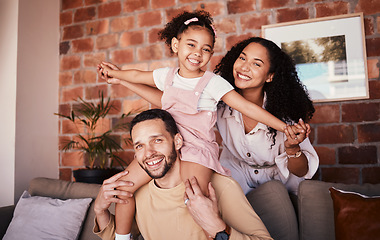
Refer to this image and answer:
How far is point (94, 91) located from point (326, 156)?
2.15 meters

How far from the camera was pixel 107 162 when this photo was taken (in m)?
3.07

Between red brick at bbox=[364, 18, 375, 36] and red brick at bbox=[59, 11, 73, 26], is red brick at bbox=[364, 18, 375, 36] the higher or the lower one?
the lower one

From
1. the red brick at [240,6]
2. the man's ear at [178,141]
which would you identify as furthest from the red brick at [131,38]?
the man's ear at [178,141]

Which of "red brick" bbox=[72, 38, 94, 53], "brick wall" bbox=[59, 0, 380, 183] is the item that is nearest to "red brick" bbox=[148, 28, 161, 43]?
"brick wall" bbox=[59, 0, 380, 183]

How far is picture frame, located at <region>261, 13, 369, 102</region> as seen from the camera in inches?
96.2

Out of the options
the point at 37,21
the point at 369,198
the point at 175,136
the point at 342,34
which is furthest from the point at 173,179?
the point at 37,21

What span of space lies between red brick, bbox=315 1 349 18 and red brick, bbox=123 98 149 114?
1.62 m

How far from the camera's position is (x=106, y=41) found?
318cm

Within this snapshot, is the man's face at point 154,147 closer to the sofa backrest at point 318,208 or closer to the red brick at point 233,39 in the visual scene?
the sofa backrest at point 318,208

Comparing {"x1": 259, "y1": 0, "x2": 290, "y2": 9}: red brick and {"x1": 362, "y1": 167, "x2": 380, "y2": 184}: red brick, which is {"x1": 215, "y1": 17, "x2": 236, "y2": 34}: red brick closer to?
{"x1": 259, "y1": 0, "x2": 290, "y2": 9}: red brick

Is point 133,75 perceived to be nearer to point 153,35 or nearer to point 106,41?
point 153,35

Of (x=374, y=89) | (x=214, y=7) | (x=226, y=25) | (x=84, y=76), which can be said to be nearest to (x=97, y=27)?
(x=84, y=76)

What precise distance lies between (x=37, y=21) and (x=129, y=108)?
1173 millimetres

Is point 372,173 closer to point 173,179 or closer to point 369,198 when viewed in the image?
point 369,198
